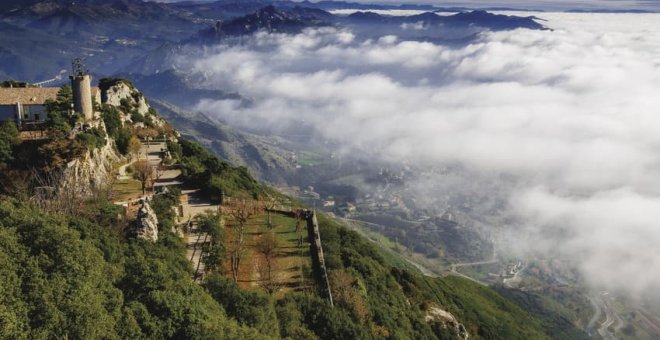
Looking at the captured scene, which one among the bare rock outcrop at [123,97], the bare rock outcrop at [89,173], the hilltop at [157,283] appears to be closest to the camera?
the hilltop at [157,283]

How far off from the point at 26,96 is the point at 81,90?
23.0 feet

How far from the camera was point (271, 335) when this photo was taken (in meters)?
31.2

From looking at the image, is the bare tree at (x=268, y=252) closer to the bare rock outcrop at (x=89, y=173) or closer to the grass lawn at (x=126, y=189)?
the grass lawn at (x=126, y=189)

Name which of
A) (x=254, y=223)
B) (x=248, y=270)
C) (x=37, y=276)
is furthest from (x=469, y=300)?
(x=37, y=276)

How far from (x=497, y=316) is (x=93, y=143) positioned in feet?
292

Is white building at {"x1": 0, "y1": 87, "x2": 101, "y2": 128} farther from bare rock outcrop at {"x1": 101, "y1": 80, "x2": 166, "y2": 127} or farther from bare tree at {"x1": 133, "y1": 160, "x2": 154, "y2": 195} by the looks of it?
bare rock outcrop at {"x1": 101, "y1": 80, "x2": 166, "y2": 127}

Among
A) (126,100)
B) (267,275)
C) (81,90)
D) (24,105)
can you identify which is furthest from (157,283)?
(126,100)

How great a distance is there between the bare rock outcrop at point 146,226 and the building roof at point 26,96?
26.5 meters

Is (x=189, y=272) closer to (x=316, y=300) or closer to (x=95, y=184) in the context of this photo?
(x=316, y=300)

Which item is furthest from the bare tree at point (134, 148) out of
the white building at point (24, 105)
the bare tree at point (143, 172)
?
the white building at point (24, 105)

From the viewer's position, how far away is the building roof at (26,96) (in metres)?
55.8

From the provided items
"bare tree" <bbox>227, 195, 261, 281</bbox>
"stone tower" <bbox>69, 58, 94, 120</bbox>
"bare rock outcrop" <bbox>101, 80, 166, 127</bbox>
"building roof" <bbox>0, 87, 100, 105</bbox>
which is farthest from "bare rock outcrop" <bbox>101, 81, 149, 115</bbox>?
"bare tree" <bbox>227, 195, 261, 281</bbox>

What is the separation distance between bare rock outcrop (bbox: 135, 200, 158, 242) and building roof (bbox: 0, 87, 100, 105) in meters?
26.5

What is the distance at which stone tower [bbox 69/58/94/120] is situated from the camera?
54.9 m
